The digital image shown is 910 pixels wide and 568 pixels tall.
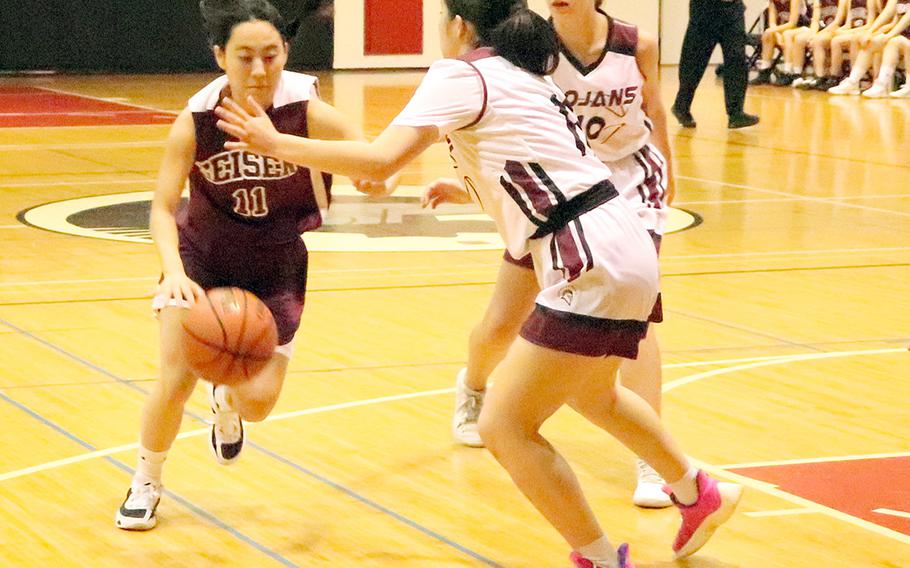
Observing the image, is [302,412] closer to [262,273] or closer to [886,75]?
[262,273]

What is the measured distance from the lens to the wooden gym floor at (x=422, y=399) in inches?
158

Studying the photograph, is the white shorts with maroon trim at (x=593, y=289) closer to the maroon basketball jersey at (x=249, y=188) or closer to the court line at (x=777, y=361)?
the maroon basketball jersey at (x=249, y=188)

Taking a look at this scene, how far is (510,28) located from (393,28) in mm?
19398

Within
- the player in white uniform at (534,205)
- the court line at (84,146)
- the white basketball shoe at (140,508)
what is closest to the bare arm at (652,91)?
the player in white uniform at (534,205)

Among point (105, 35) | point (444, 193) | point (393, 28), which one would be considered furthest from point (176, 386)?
point (393, 28)

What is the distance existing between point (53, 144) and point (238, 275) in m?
9.09

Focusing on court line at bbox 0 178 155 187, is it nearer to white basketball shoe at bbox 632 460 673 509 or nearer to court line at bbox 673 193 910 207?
A: court line at bbox 673 193 910 207

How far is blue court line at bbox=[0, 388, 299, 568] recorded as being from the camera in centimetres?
388

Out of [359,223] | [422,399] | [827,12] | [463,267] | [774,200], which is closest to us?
[422,399]

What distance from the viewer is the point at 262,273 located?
14.1 ft

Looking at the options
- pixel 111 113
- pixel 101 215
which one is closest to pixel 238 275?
pixel 101 215

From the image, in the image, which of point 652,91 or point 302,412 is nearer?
point 652,91

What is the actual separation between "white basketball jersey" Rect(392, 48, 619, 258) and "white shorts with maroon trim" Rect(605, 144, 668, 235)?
92 cm

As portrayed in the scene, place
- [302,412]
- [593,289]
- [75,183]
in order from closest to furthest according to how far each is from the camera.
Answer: [593,289]
[302,412]
[75,183]
